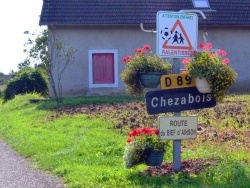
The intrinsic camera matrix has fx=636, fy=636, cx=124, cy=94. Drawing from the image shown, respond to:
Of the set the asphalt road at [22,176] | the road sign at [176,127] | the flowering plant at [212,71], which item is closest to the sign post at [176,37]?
the road sign at [176,127]

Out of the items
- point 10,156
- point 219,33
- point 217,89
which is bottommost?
point 10,156

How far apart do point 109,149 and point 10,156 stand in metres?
2.33

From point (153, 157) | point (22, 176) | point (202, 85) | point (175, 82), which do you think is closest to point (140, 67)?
point (175, 82)

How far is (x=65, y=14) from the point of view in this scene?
27.8m

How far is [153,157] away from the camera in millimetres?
9992

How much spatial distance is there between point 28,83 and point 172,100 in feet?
81.2

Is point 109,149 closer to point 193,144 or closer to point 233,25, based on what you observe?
point 193,144

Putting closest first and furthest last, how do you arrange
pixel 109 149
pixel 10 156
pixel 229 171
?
1. pixel 229 171
2. pixel 109 149
3. pixel 10 156

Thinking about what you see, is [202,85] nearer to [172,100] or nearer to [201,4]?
[172,100]

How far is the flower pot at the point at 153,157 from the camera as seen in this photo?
9961mm

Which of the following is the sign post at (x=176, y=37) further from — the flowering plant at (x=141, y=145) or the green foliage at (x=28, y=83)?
the green foliage at (x=28, y=83)

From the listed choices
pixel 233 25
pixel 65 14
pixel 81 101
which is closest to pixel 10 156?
pixel 81 101

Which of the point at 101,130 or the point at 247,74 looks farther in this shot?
the point at 247,74

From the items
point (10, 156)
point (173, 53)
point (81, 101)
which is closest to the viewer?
point (173, 53)
